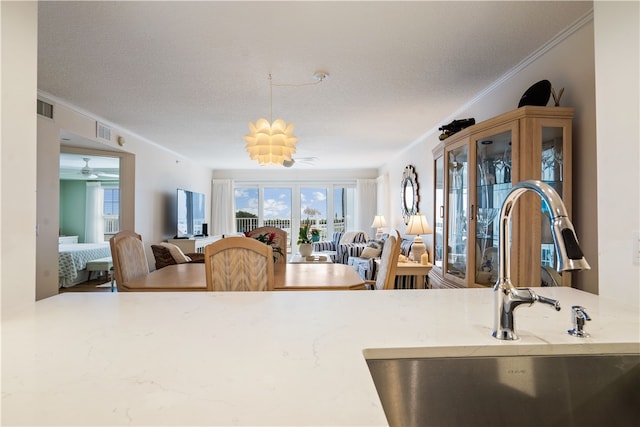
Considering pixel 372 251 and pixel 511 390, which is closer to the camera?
pixel 511 390

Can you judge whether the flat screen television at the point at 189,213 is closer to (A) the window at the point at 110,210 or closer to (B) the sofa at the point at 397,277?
(A) the window at the point at 110,210

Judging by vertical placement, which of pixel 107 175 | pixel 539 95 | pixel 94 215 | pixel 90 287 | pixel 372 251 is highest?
pixel 107 175

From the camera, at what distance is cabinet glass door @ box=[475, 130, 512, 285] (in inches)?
91.4

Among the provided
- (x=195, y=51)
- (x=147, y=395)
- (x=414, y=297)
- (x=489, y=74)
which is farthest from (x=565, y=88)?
(x=147, y=395)

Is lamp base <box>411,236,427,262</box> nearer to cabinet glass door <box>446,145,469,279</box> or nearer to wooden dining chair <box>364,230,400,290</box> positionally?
cabinet glass door <box>446,145,469,279</box>

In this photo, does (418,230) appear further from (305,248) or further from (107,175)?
(107,175)

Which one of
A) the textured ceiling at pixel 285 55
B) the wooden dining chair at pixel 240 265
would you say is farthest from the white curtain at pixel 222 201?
the wooden dining chair at pixel 240 265

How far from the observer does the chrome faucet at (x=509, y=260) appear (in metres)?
0.70

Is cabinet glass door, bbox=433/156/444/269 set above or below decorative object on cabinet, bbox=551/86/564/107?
below

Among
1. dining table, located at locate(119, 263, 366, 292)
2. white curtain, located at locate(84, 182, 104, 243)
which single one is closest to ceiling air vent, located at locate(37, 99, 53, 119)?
dining table, located at locate(119, 263, 366, 292)

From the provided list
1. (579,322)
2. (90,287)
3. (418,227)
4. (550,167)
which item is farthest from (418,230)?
(90,287)

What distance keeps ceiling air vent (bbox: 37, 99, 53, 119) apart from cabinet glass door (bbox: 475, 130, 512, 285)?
4.09 m

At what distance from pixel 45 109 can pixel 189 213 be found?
3.43 meters

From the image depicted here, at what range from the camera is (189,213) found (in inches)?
261
